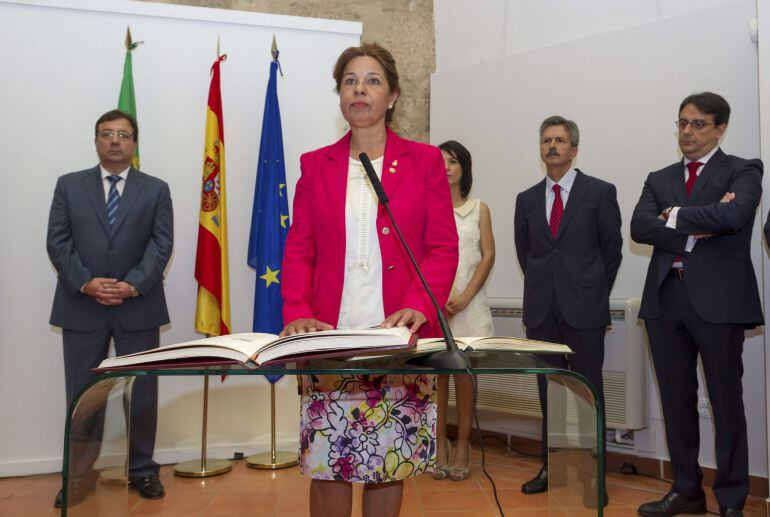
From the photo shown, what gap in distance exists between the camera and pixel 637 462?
144 inches

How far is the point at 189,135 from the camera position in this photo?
12.8ft

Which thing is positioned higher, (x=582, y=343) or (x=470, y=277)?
(x=470, y=277)

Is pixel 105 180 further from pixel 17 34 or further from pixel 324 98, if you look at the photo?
pixel 324 98

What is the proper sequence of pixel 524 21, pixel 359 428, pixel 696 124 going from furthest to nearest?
pixel 524 21
pixel 696 124
pixel 359 428

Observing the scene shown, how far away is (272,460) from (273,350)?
9.62 ft

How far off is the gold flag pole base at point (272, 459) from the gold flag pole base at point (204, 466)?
14 cm

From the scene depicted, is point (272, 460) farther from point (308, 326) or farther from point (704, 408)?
point (308, 326)

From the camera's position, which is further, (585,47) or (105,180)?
(585,47)

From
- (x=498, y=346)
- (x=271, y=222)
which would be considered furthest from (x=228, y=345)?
(x=271, y=222)

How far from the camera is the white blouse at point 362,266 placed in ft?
5.47

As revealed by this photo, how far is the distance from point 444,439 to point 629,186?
168 centimetres

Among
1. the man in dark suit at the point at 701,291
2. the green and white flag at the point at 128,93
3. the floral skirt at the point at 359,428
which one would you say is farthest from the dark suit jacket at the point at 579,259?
the green and white flag at the point at 128,93

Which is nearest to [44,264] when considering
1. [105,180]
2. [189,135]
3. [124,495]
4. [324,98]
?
[105,180]

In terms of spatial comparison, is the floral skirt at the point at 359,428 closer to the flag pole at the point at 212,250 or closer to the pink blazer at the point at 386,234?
the pink blazer at the point at 386,234
